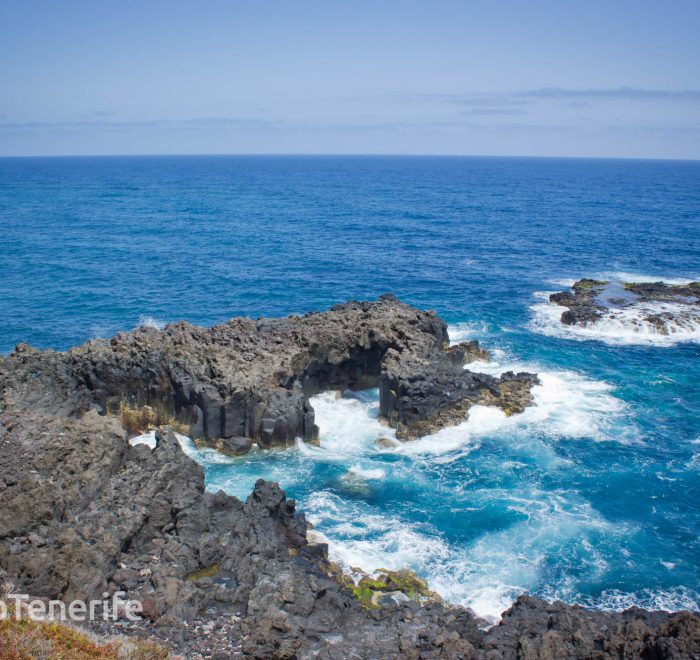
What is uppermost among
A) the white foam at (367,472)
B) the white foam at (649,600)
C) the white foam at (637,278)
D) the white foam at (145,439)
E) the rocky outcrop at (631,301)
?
the white foam at (637,278)

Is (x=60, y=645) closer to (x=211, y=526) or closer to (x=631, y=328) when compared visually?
(x=211, y=526)

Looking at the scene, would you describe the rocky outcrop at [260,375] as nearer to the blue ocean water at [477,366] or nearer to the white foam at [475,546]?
the blue ocean water at [477,366]

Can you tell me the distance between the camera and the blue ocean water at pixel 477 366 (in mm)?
33406

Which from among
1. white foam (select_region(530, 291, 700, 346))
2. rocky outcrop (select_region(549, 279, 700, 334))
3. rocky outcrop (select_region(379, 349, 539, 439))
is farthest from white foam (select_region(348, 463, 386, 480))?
rocky outcrop (select_region(549, 279, 700, 334))

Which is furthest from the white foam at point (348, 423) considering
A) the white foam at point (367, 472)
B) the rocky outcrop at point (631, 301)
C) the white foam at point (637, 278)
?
the white foam at point (637, 278)

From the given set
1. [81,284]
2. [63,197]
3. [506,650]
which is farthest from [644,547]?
[63,197]

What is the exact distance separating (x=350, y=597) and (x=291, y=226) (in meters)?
108

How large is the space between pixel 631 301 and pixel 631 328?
856 centimetres

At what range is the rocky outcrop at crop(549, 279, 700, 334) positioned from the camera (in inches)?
2665

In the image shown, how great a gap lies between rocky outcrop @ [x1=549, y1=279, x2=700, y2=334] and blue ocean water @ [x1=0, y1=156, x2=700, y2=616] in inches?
80.6

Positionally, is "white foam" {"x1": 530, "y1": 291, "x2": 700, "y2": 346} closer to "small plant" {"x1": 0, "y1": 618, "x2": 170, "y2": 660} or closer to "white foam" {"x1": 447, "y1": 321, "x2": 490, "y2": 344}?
"white foam" {"x1": 447, "y1": 321, "x2": 490, "y2": 344}

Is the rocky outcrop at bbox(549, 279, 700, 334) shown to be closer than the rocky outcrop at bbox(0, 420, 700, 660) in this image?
No

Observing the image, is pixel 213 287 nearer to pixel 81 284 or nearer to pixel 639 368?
pixel 81 284

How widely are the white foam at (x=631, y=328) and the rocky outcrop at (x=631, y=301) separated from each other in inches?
4.2
